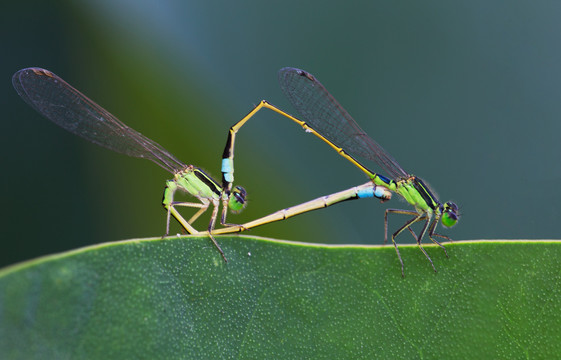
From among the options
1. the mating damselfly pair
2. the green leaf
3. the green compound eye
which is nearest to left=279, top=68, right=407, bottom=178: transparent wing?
the mating damselfly pair

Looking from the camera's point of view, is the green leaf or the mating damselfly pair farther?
the mating damselfly pair

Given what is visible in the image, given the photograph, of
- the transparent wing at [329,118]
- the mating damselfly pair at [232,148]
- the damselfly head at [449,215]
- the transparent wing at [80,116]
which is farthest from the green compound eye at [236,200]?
the damselfly head at [449,215]

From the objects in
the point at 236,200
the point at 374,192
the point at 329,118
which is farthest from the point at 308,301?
the point at 329,118

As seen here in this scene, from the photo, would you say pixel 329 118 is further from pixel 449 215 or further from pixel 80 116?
pixel 80 116

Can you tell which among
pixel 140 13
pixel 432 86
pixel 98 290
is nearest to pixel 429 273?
pixel 98 290

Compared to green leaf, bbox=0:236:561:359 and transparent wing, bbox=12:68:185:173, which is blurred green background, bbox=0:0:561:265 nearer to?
transparent wing, bbox=12:68:185:173
